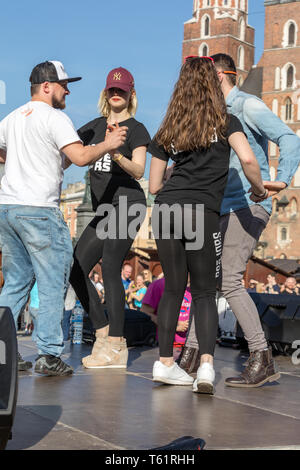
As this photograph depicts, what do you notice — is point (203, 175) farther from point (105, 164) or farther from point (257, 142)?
point (105, 164)

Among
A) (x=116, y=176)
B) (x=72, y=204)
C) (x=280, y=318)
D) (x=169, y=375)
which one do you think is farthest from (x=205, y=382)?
(x=72, y=204)

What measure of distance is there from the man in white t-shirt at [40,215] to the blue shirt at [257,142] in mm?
830

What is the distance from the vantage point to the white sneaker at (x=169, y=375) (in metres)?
4.19

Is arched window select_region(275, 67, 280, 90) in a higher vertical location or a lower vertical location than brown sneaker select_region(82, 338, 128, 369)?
higher

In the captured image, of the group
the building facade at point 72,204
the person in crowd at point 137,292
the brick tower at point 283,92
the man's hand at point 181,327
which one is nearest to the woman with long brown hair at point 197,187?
the man's hand at point 181,327

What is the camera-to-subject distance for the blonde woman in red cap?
4.86 meters

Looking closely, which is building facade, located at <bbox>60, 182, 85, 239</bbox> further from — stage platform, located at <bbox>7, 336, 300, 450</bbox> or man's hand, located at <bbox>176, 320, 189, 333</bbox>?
stage platform, located at <bbox>7, 336, 300, 450</bbox>

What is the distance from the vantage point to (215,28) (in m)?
76.9

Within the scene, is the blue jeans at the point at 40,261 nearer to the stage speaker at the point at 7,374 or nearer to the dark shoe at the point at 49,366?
the dark shoe at the point at 49,366

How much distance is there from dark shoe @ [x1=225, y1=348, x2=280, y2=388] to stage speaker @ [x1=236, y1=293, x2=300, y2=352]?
1.86m

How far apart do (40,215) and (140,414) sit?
147 cm

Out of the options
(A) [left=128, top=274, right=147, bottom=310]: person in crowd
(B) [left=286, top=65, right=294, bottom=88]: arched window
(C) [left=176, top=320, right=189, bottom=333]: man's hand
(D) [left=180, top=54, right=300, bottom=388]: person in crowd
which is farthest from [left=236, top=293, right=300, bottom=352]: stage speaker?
(B) [left=286, top=65, right=294, bottom=88]: arched window

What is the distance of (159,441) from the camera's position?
109 inches
